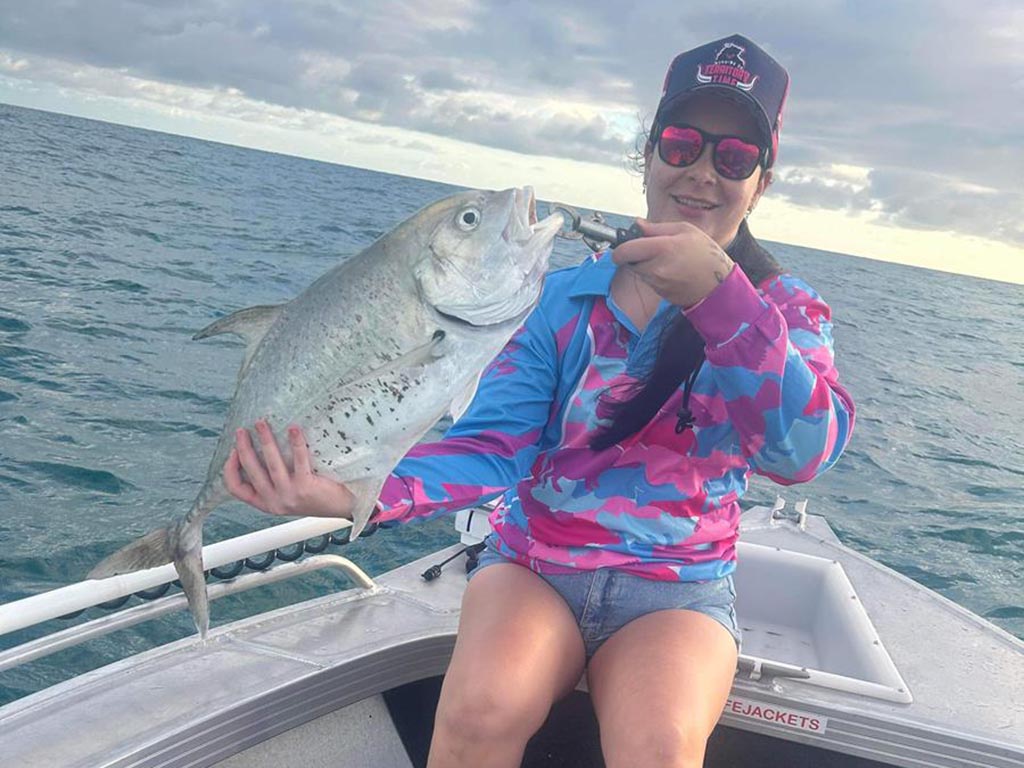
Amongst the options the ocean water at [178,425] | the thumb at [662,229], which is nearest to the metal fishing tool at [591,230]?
the thumb at [662,229]

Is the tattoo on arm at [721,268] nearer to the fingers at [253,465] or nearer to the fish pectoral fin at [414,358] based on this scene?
the fish pectoral fin at [414,358]

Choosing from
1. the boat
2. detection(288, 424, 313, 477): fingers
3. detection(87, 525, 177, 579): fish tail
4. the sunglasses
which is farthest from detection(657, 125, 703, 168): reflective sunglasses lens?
detection(87, 525, 177, 579): fish tail

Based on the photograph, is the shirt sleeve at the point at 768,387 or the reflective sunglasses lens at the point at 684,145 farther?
the reflective sunglasses lens at the point at 684,145

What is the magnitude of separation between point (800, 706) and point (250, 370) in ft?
7.23

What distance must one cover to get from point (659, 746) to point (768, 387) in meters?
0.95

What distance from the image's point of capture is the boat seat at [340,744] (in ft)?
9.78

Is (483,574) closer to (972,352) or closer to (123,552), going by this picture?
(123,552)

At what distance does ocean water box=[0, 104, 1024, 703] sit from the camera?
6352mm

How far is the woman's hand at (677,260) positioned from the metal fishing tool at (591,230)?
42mm

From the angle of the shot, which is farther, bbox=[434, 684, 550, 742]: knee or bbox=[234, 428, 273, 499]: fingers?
bbox=[434, 684, 550, 742]: knee

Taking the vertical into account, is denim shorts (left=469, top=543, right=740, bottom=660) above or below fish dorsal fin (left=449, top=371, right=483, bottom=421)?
below

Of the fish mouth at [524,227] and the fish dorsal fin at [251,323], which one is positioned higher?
the fish mouth at [524,227]

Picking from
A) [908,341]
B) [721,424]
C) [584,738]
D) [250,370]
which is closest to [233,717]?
[250,370]

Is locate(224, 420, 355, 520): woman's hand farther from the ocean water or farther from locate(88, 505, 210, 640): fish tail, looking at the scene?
the ocean water
